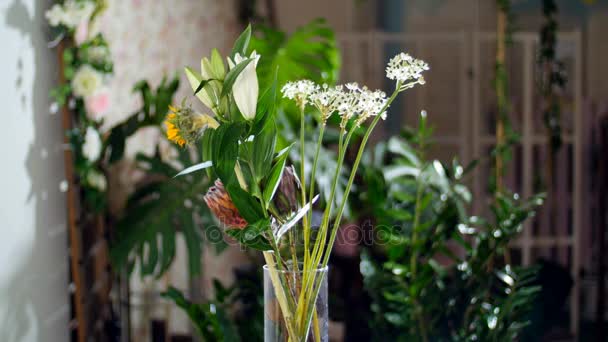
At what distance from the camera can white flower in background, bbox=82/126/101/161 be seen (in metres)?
2.03

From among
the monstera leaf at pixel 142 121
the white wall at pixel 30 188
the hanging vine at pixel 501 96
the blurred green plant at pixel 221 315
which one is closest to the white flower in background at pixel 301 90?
the blurred green plant at pixel 221 315

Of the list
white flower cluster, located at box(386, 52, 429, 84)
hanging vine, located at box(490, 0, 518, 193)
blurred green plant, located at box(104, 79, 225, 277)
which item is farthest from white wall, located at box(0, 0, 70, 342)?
hanging vine, located at box(490, 0, 518, 193)

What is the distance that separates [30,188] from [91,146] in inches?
8.5

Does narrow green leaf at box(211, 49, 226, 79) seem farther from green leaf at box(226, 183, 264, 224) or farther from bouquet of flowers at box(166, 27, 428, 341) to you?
green leaf at box(226, 183, 264, 224)

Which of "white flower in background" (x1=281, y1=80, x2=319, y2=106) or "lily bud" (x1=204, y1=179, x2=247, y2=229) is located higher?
"white flower in background" (x1=281, y1=80, x2=319, y2=106)

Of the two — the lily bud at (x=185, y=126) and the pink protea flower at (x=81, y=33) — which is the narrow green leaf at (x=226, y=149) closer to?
the lily bud at (x=185, y=126)

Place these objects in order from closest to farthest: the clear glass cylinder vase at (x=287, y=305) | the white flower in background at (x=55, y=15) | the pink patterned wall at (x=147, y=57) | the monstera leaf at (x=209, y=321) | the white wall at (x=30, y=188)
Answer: the clear glass cylinder vase at (x=287, y=305), the monstera leaf at (x=209, y=321), the white wall at (x=30, y=188), the white flower in background at (x=55, y=15), the pink patterned wall at (x=147, y=57)

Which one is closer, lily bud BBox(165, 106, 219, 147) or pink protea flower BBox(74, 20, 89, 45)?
lily bud BBox(165, 106, 219, 147)

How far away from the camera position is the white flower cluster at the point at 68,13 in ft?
6.39

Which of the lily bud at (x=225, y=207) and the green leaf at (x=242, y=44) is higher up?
the green leaf at (x=242, y=44)

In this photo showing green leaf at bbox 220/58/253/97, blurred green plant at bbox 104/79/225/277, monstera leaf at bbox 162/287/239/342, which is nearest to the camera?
green leaf at bbox 220/58/253/97

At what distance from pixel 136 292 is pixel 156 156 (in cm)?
82

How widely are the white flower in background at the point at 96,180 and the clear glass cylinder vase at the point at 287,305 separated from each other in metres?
1.17

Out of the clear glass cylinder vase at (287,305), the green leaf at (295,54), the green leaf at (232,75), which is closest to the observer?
the green leaf at (232,75)
